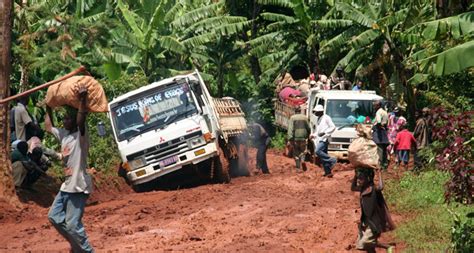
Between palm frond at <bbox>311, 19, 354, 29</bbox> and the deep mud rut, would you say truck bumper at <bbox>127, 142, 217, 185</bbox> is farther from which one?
palm frond at <bbox>311, 19, 354, 29</bbox>

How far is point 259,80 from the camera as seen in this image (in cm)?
3469

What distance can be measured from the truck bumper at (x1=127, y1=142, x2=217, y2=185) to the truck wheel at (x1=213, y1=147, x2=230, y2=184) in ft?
1.69

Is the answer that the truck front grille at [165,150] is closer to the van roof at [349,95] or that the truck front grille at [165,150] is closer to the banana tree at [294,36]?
the van roof at [349,95]

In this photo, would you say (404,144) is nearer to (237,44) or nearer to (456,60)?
(456,60)

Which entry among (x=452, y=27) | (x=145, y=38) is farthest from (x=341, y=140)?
(x=452, y=27)

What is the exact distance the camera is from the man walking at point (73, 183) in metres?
8.91

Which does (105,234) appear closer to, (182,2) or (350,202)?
(350,202)

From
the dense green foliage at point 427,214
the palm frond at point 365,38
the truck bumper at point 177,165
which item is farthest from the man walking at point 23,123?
the palm frond at point 365,38

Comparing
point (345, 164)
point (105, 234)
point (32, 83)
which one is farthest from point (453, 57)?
point (32, 83)

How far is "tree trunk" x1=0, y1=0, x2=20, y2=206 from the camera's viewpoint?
14.9m

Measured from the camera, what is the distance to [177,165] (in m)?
18.0

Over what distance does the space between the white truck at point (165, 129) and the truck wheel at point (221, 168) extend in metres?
0.02

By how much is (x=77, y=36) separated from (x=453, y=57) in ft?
39.5

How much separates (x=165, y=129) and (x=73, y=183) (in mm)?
9117
